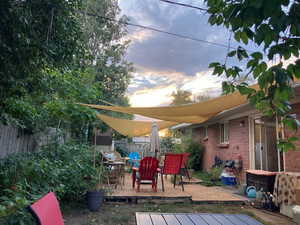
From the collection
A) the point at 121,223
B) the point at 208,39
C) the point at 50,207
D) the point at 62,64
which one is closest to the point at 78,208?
the point at 121,223

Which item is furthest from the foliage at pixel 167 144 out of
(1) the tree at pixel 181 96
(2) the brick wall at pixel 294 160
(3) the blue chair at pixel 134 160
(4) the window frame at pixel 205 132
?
(1) the tree at pixel 181 96

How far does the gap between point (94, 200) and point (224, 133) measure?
6033 mm

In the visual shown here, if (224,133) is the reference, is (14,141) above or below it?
below

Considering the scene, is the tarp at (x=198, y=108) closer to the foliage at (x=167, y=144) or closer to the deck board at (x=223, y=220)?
the deck board at (x=223, y=220)

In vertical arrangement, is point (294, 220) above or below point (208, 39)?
below

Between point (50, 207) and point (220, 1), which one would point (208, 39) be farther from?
point (50, 207)

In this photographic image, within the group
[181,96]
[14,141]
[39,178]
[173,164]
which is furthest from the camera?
[181,96]

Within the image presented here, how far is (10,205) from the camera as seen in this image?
1592mm

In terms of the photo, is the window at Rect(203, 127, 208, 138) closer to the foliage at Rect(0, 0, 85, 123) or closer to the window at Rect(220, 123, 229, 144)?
the window at Rect(220, 123, 229, 144)

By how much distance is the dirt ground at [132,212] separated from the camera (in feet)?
12.2

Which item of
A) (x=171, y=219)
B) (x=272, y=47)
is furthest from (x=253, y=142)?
(x=272, y=47)

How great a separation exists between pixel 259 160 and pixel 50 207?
6.44 metres

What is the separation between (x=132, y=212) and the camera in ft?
13.8

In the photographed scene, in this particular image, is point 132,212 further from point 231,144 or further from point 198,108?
point 231,144
